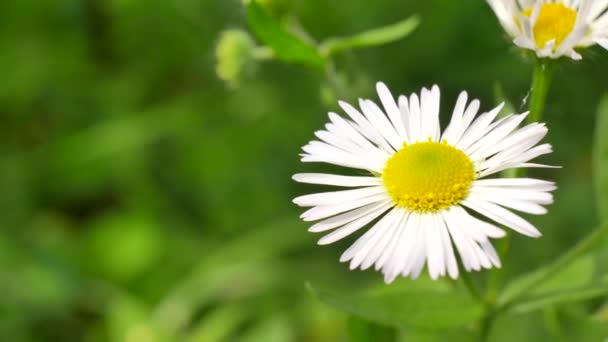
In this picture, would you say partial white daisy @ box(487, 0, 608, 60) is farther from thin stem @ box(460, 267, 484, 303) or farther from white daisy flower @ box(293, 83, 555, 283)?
thin stem @ box(460, 267, 484, 303)

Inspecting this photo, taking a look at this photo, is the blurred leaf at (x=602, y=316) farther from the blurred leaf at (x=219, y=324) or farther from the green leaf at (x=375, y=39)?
the blurred leaf at (x=219, y=324)

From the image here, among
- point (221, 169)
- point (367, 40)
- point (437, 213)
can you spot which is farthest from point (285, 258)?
point (437, 213)

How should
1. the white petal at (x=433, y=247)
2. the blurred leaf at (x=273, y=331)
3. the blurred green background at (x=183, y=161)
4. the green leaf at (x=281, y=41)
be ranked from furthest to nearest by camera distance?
1. the blurred green background at (x=183, y=161)
2. the blurred leaf at (x=273, y=331)
3. the green leaf at (x=281, y=41)
4. the white petal at (x=433, y=247)

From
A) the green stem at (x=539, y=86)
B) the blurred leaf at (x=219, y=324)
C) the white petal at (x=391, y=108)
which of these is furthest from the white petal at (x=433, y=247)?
the blurred leaf at (x=219, y=324)

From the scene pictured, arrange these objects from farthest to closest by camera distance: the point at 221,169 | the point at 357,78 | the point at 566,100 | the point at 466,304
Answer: the point at 221,169
the point at 566,100
the point at 357,78
the point at 466,304

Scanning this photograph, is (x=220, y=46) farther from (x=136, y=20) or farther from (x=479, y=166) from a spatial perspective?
(x=136, y=20)
